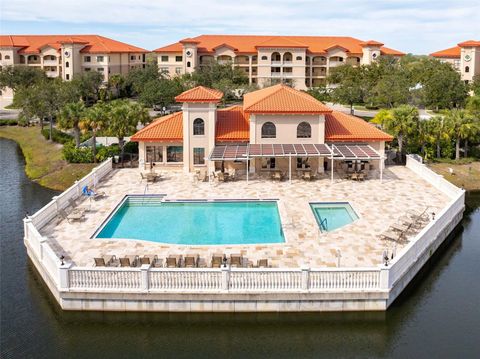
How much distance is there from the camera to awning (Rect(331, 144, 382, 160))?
38438mm

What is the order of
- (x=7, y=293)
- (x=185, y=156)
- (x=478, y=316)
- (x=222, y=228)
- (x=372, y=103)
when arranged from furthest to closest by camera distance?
(x=372, y=103) → (x=185, y=156) → (x=222, y=228) → (x=7, y=293) → (x=478, y=316)

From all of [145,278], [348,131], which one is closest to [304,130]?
[348,131]

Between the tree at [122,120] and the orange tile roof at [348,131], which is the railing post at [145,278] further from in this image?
the tree at [122,120]

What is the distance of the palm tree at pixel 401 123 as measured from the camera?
46.2 metres

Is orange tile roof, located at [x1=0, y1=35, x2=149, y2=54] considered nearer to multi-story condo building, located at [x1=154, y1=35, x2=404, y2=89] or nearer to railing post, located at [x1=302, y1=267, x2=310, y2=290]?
multi-story condo building, located at [x1=154, y1=35, x2=404, y2=89]

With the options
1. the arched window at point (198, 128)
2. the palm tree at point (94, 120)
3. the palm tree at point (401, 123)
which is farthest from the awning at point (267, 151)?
the palm tree at point (94, 120)

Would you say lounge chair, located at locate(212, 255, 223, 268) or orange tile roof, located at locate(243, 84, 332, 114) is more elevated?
orange tile roof, located at locate(243, 84, 332, 114)

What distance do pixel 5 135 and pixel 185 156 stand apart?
39330 millimetres

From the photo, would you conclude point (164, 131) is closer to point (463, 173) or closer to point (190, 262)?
point (190, 262)

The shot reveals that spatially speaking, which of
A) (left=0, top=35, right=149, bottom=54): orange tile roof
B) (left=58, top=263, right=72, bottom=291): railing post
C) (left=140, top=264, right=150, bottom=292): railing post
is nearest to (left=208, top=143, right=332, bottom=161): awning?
(left=140, top=264, right=150, bottom=292): railing post

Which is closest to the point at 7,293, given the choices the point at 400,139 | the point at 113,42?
the point at 400,139

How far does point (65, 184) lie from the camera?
44.4 metres

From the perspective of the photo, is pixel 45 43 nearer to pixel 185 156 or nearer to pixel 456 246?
pixel 185 156

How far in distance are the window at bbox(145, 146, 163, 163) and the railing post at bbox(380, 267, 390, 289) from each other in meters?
26.1
